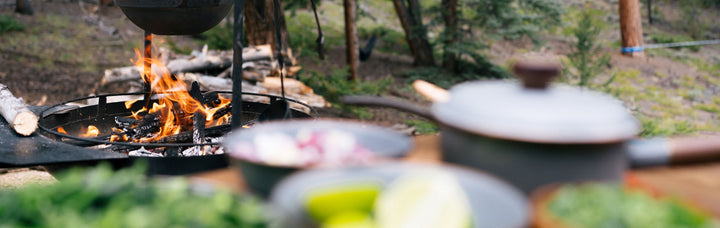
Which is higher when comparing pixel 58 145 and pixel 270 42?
pixel 270 42

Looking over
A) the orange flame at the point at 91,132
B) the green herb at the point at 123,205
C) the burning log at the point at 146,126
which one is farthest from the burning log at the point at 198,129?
the green herb at the point at 123,205

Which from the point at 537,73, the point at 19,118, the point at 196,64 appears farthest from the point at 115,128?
the point at 537,73

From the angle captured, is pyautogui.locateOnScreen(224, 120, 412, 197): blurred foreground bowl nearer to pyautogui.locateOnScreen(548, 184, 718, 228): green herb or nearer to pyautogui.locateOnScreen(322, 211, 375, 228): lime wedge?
pyautogui.locateOnScreen(322, 211, 375, 228): lime wedge

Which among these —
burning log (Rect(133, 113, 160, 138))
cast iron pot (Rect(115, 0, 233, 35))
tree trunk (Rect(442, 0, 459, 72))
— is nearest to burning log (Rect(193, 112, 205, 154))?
burning log (Rect(133, 113, 160, 138))

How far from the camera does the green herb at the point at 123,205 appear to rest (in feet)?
2.46

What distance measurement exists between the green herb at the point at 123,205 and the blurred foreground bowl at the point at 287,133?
0.07m

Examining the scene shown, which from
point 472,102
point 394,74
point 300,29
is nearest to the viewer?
point 472,102

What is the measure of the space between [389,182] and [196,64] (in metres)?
4.91

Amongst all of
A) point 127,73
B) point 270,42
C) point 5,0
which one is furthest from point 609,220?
point 5,0

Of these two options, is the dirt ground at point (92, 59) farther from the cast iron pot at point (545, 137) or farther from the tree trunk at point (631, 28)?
the cast iron pot at point (545, 137)

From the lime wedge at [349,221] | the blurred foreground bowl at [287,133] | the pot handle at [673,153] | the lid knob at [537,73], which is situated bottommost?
the lime wedge at [349,221]

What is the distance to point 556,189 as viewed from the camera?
34.7 inches

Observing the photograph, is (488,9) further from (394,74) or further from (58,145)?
(58,145)

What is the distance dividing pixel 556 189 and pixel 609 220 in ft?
0.41
